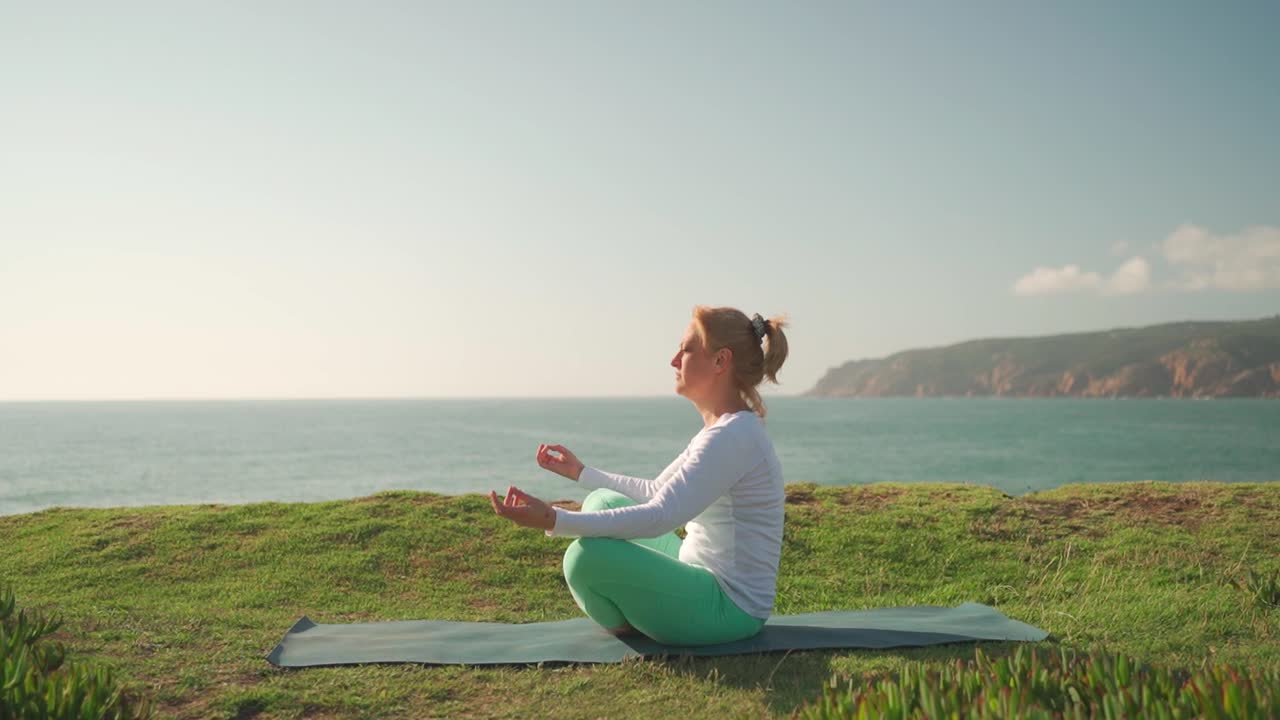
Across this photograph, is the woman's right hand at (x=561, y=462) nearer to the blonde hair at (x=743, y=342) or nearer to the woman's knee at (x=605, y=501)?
the woman's knee at (x=605, y=501)

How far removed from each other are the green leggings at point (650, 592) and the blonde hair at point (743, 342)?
0.91 meters

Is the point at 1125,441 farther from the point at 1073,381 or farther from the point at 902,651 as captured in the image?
the point at 1073,381

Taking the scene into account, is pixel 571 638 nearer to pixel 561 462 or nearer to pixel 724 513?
pixel 561 462

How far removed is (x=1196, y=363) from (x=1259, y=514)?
175385 millimetres

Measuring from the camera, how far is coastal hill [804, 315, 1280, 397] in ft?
509

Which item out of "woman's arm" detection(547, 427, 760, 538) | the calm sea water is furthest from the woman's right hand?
the calm sea water

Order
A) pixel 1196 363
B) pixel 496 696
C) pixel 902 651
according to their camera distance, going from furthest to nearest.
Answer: pixel 1196 363, pixel 902 651, pixel 496 696

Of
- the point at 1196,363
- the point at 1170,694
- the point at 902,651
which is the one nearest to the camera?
the point at 1170,694

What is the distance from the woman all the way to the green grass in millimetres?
269

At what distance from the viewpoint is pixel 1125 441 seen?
85250mm

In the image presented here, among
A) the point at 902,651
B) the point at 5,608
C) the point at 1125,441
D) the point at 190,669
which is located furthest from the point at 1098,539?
the point at 1125,441

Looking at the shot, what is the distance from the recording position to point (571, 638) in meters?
4.85

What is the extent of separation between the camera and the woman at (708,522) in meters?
4.07

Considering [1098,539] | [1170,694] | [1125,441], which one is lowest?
[1125,441]
